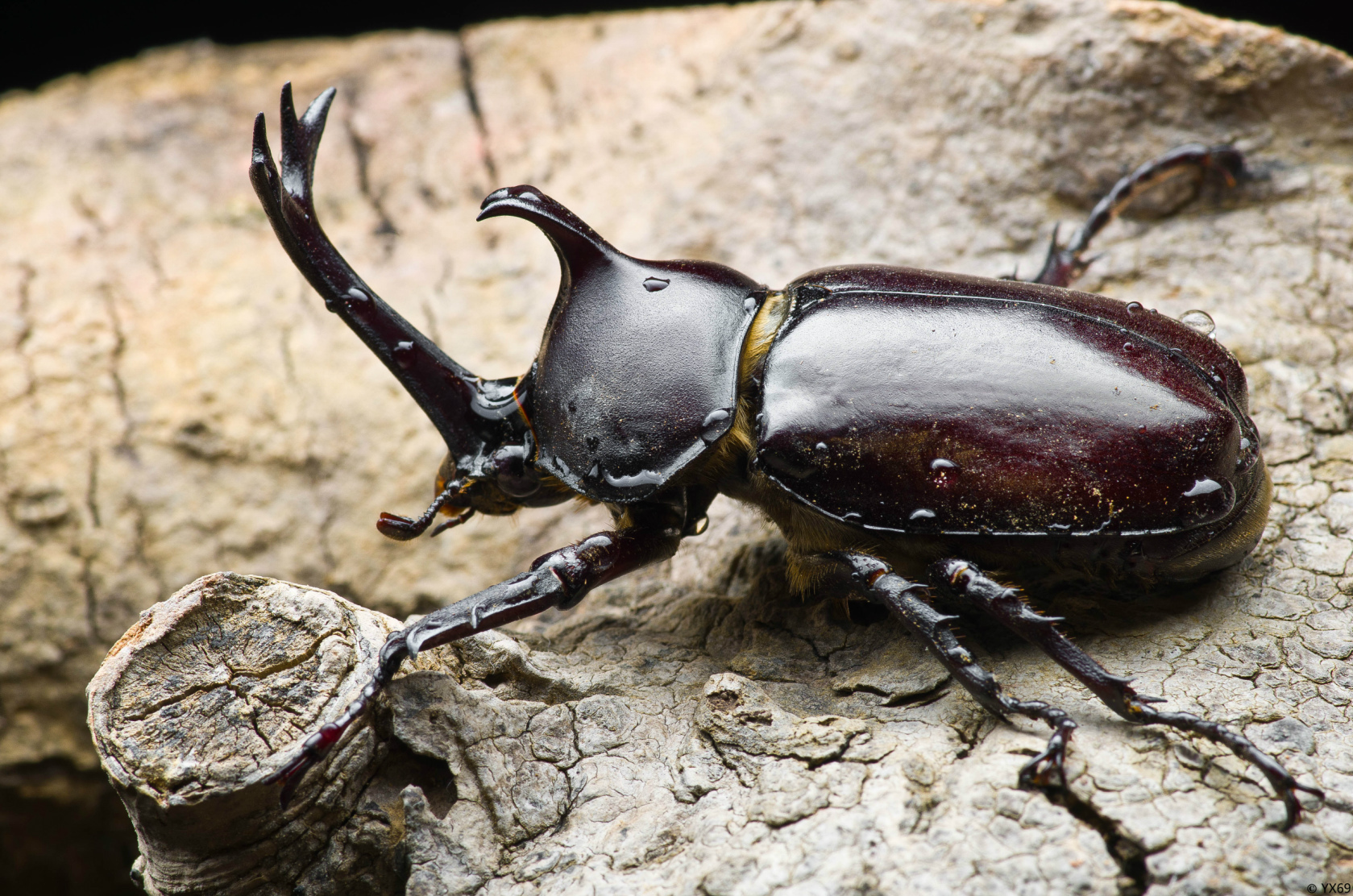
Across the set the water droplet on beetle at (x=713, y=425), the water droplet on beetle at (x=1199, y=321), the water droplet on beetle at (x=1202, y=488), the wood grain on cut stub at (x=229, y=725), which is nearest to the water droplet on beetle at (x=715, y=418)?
the water droplet on beetle at (x=713, y=425)

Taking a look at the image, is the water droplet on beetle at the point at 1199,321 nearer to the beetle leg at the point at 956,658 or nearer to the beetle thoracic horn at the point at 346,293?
the beetle leg at the point at 956,658

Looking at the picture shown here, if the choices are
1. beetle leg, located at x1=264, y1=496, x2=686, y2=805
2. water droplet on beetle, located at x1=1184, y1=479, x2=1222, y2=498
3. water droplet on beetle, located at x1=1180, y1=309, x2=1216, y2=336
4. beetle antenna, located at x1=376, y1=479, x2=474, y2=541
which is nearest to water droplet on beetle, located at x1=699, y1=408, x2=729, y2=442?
beetle leg, located at x1=264, y1=496, x2=686, y2=805

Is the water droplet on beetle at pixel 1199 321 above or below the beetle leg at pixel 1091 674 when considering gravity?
above

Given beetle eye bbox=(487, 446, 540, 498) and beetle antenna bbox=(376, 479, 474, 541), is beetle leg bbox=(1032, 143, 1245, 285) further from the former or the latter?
beetle antenna bbox=(376, 479, 474, 541)

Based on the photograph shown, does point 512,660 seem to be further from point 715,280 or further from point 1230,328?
point 1230,328

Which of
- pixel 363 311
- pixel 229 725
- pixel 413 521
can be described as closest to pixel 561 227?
pixel 363 311

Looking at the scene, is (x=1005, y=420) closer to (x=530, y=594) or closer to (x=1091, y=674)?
(x=1091, y=674)
